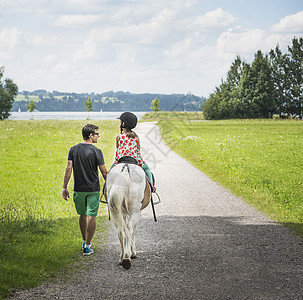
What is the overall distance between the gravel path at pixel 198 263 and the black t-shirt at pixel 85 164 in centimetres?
119

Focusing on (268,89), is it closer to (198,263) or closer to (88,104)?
(88,104)

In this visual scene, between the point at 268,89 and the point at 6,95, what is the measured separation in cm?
6219

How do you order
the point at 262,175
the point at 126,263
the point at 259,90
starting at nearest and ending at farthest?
→ 1. the point at 126,263
2. the point at 262,175
3. the point at 259,90

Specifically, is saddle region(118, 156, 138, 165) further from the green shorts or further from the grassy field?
the grassy field

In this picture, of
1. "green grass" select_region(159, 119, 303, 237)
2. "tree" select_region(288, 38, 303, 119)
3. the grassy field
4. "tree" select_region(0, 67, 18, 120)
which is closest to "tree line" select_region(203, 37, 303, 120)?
"tree" select_region(288, 38, 303, 119)

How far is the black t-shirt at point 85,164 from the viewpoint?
5.90 metres

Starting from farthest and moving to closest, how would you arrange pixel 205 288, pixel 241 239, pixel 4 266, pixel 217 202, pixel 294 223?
1. pixel 217 202
2. pixel 294 223
3. pixel 241 239
4. pixel 4 266
5. pixel 205 288

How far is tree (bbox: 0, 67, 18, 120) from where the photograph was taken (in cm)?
8940

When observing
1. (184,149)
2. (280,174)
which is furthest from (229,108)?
(280,174)

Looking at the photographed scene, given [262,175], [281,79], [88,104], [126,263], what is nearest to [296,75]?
[281,79]

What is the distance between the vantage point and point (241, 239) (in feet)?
23.1

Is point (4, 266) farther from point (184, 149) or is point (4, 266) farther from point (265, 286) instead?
point (184, 149)

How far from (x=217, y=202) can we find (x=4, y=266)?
632 centimetres

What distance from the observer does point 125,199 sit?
546 centimetres
